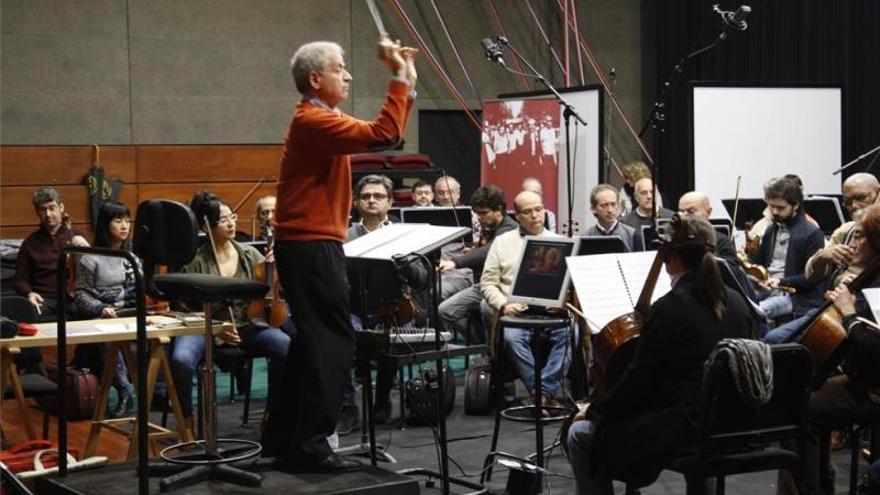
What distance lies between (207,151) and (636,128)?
5.02m

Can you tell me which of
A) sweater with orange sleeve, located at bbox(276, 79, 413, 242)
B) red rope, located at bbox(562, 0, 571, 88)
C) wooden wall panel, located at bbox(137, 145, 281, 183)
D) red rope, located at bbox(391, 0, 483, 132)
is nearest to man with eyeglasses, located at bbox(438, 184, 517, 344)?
sweater with orange sleeve, located at bbox(276, 79, 413, 242)

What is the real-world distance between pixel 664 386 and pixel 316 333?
1.19m

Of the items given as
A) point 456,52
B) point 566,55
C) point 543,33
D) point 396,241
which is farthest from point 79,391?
point 566,55

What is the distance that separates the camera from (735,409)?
3.72 metres

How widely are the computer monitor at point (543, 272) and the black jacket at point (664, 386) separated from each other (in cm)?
155

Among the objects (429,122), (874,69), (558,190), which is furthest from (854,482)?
(429,122)

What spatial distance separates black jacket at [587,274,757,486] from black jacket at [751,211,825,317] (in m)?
2.86

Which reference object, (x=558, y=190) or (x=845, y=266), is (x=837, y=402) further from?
(x=558, y=190)

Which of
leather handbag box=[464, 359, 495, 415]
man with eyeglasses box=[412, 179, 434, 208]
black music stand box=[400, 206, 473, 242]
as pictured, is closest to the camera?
leather handbag box=[464, 359, 495, 415]

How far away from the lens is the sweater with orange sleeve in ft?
12.9

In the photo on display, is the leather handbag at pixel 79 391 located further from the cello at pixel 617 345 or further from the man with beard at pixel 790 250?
the man with beard at pixel 790 250

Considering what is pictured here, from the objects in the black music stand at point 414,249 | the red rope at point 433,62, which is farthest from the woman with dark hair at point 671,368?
the red rope at point 433,62

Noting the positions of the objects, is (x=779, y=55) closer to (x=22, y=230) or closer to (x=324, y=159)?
(x=22, y=230)

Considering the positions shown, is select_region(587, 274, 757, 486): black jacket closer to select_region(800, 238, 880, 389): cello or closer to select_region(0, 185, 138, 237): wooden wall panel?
select_region(800, 238, 880, 389): cello
